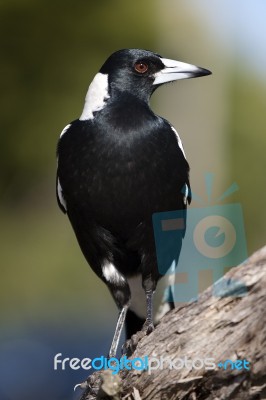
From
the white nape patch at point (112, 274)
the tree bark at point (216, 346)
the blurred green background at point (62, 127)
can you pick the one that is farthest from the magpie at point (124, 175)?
the blurred green background at point (62, 127)

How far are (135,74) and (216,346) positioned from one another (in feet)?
3.49

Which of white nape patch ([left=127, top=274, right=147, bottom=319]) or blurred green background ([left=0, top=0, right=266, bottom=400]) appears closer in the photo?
white nape patch ([left=127, top=274, right=147, bottom=319])

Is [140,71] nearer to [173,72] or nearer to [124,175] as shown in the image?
[173,72]

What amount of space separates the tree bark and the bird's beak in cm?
88

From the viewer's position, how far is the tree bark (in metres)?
1.51

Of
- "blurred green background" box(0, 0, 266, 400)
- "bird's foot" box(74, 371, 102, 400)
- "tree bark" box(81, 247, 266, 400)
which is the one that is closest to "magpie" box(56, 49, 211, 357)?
"bird's foot" box(74, 371, 102, 400)

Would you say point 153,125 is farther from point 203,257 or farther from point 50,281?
point 50,281

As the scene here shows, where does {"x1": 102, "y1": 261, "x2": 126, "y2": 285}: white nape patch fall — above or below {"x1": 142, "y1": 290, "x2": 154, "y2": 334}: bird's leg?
above

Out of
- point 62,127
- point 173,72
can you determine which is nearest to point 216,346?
point 173,72

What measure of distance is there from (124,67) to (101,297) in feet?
5.36

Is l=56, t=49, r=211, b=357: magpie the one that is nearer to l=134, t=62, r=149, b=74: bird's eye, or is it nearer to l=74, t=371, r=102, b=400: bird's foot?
l=134, t=62, r=149, b=74: bird's eye

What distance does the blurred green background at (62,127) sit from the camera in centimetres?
342

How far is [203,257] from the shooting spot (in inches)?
83.4

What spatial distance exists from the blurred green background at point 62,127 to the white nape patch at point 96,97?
100cm
